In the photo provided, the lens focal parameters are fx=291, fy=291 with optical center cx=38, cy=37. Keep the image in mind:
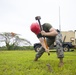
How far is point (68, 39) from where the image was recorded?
2866 centimetres

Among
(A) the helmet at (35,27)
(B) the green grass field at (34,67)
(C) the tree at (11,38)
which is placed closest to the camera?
(B) the green grass field at (34,67)

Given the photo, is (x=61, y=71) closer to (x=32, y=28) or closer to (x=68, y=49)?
(x=32, y=28)

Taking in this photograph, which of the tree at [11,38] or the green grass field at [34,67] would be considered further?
the tree at [11,38]

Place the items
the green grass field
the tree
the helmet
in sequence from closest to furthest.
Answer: the green grass field
the helmet
the tree

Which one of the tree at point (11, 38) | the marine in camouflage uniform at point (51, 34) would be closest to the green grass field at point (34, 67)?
the marine in camouflage uniform at point (51, 34)

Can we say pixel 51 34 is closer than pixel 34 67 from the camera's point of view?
No

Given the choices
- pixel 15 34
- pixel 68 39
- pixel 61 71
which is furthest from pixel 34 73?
pixel 15 34

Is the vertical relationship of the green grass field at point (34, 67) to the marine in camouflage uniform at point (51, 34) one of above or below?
below

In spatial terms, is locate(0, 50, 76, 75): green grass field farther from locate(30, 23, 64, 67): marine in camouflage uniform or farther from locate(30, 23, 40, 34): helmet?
locate(30, 23, 40, 34): helmet

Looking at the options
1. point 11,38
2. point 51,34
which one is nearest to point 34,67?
point 51,34

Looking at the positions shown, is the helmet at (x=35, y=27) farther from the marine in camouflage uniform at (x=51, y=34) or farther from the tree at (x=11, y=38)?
the tree at (x=11, y=38)

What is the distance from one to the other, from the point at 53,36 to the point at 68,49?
1683 cm

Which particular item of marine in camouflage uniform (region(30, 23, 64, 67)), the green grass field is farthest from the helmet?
the green grass field

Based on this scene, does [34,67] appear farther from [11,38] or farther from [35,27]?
[11,38]
